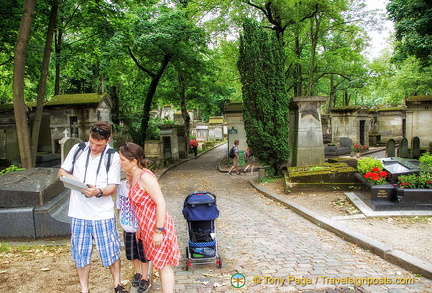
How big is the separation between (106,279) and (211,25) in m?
14.2

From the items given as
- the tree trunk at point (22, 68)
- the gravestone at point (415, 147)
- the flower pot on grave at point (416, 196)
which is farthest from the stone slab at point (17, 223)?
the gravestone at point (415, 147)

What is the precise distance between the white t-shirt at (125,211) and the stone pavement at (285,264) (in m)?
0.90

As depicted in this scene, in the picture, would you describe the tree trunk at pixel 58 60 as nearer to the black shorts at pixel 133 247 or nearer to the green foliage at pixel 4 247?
the green foliage at pixel 4 247

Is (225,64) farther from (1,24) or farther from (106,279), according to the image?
(106,279)

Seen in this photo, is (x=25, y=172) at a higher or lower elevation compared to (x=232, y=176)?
higher

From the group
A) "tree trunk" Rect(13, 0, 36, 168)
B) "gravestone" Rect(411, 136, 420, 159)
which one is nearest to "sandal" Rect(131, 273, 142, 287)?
"tree trunk" Rect(13, 0, 36, 168)

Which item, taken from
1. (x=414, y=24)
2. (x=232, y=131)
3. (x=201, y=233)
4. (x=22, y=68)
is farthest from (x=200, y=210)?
(x=232, y=131)

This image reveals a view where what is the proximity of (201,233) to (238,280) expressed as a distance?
2.50 feet

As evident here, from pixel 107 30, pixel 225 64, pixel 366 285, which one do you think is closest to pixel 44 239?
pixel 366 285

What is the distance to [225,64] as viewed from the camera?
21109 mm

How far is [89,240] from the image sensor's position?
3146 millimetres

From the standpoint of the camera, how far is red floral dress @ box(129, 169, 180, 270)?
3.00m

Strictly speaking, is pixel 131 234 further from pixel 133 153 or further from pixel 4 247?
pixel 4 247

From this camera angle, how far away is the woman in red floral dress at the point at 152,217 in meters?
2.95
